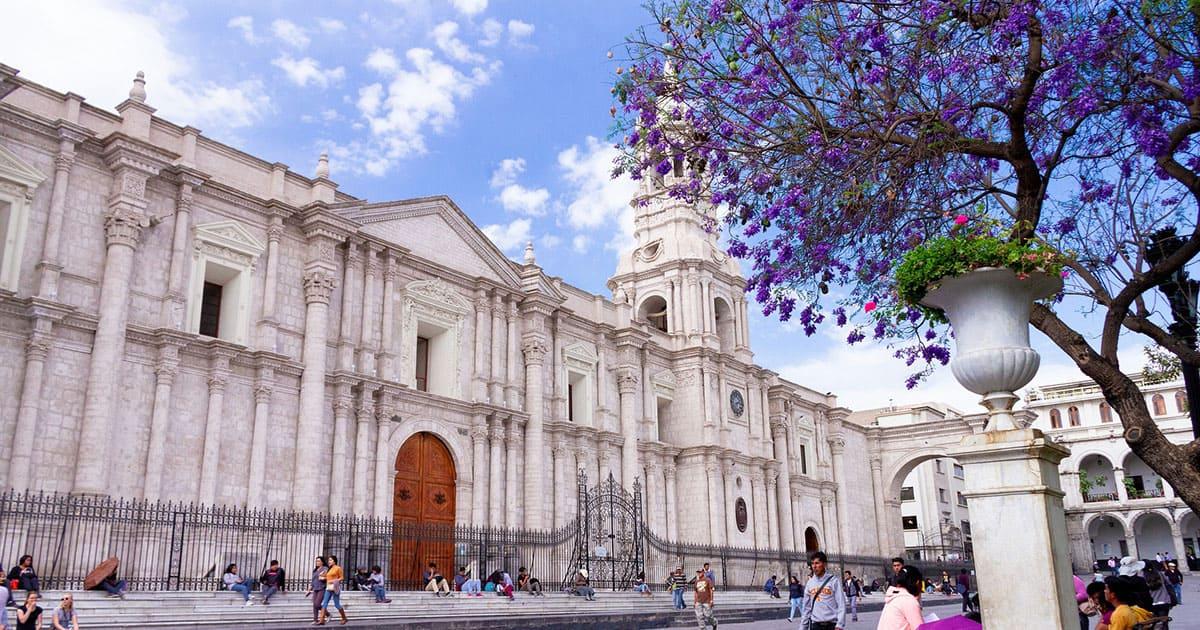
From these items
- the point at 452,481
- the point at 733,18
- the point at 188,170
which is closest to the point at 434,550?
the point at 452,481

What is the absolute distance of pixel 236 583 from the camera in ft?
52.0

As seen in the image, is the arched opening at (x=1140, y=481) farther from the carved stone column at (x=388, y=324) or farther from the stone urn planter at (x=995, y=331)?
the stone urn planter at (x=995, y=331)

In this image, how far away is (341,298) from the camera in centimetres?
2150

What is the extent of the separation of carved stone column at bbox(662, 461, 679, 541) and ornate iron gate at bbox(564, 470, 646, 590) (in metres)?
2.92

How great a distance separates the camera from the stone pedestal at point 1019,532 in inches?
220

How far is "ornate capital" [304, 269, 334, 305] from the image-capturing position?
20578 mm

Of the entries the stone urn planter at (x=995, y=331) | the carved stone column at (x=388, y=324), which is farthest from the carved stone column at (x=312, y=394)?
the stone urn planter at (x=995, y=331)

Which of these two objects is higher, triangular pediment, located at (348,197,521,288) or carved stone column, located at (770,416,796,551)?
triangular pediment, located at (348,197,521,288)

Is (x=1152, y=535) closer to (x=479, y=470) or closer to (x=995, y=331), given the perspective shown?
(x=479, y=470)

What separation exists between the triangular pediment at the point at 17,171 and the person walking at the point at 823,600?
1514 centimetres

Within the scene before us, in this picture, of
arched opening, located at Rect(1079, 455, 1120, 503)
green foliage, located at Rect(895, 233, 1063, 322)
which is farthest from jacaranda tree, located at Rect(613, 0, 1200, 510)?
arched opening, located at Rect(1079, 455, 1120, 503)

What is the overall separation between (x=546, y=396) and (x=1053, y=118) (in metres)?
18.7

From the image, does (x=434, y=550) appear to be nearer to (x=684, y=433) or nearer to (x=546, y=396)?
(x=546, y=396)

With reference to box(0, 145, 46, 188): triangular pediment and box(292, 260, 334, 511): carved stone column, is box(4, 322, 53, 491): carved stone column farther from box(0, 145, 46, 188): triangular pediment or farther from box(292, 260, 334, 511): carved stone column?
box(292, 260, 334, 511): carved stone column
